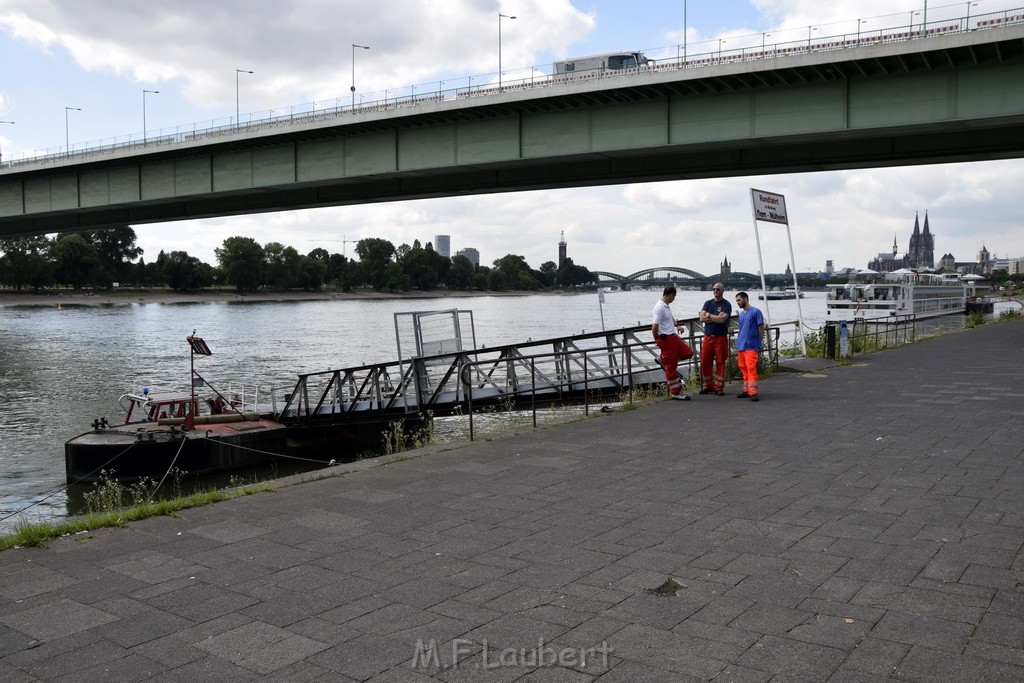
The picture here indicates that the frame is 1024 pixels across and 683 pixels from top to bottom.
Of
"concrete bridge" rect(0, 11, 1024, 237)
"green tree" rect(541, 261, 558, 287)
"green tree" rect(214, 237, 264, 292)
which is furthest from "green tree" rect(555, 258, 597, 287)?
"concrete bridge" rect(0, 11, 1024, 237)

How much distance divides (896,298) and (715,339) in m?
47.4

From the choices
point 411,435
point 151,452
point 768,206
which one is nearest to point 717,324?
point 411,435

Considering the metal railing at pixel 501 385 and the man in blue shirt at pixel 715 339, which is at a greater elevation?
the man in blue shirt at pixel 715 339

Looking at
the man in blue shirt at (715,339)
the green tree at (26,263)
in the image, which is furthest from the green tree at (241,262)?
the man in blue shirt at (715,339)

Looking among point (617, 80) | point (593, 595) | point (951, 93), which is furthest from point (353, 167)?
point (593, 595)

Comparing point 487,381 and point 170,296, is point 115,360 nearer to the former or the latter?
point 487,381

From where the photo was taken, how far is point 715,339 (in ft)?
45.1

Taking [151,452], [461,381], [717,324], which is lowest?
[151,452]

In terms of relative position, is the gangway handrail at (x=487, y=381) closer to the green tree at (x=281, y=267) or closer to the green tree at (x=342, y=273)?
the green tree at (x=281, y=267)

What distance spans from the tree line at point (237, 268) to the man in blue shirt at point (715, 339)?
375 feet

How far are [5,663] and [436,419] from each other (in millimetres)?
14556

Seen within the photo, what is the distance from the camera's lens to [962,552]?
5340 mm

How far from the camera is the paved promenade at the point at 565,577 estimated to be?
392 cm

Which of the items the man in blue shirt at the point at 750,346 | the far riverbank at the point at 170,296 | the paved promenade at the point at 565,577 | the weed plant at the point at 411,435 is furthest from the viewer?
the far riverbank at the point at 170,296
